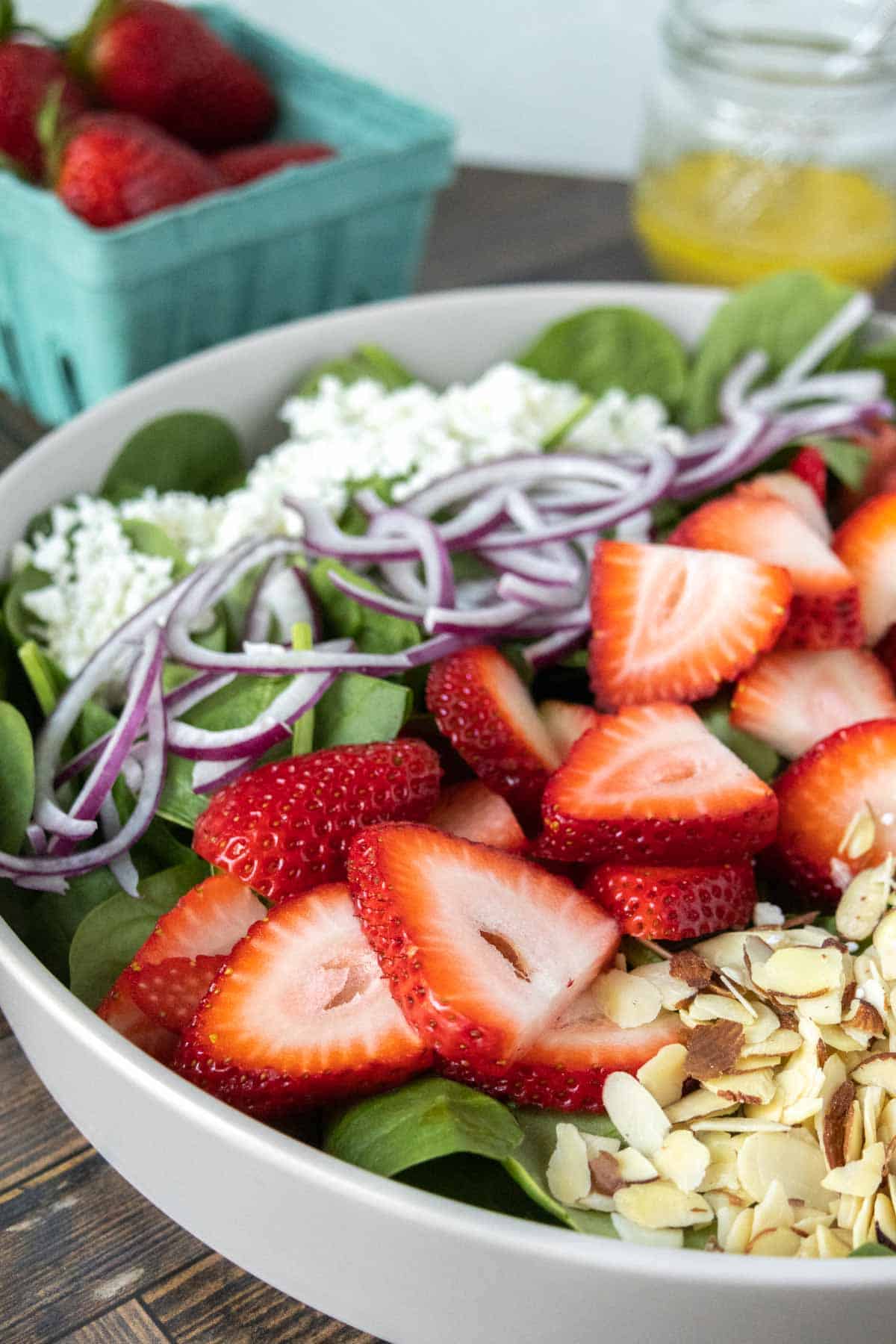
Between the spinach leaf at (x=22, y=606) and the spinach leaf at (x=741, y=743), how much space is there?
49cm

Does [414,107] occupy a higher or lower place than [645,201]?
higher

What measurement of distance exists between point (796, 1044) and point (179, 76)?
3.72 ft

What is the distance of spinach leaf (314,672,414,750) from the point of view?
882mm

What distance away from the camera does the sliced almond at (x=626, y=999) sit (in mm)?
723

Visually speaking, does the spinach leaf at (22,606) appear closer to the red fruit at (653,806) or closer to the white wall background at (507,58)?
the red fruit at (653,806)

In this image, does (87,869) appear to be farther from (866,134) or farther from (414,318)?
(866,134)

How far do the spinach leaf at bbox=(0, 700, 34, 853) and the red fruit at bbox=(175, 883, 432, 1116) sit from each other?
0.21 m

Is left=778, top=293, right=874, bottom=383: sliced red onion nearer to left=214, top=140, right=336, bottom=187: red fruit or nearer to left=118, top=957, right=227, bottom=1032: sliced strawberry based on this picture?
left=214, top=140, right=336, bottom=187: red fruit

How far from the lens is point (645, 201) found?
158 centimetres

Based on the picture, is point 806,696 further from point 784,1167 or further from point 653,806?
point 784,1167

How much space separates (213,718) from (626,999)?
348 millimetres

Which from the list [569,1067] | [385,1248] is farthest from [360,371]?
[385,1248]

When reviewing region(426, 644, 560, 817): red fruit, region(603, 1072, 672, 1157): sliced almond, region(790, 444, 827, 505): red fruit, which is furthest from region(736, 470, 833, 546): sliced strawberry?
region(603, 1072, 672, 1157): sliced almond

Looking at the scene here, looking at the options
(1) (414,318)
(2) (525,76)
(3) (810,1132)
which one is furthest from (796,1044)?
(2) (525,76)
